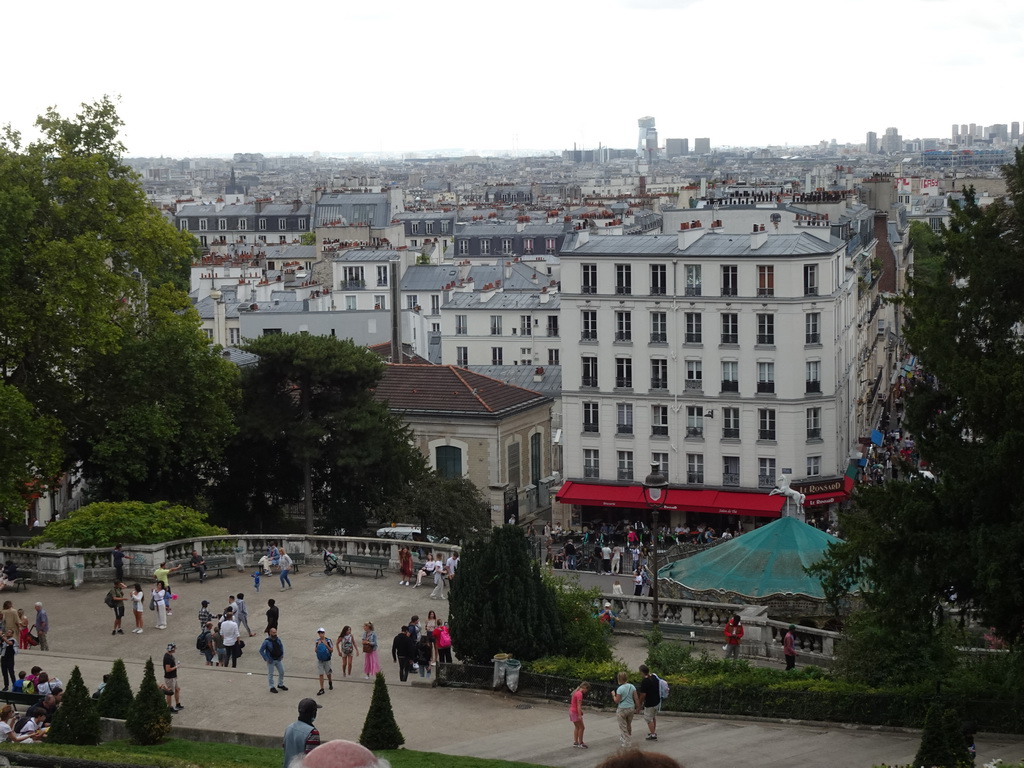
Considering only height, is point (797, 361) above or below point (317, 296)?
below

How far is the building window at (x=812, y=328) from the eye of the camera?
2318 inches

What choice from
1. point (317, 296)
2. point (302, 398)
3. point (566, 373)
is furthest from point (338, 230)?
point (302, 398)

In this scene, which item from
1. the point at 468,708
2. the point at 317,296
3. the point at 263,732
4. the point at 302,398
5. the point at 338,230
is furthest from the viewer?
the point at 338,230

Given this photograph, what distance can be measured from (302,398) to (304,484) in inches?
107

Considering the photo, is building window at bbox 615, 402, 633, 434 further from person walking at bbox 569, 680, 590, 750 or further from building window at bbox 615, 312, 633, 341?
person walking at bbox 569, 680, 590, 750

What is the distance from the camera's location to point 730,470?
5984 centimetres

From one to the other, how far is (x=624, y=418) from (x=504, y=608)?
34.1m

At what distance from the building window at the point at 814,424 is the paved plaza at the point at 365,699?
2725 cm

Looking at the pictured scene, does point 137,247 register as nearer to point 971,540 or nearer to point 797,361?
point 797,361

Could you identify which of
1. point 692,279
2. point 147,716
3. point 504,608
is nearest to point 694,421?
point 692,279

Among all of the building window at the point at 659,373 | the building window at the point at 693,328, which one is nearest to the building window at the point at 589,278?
the building window at the point at 659,373

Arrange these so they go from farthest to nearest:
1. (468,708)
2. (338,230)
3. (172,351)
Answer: (338,230) → (172,351) → (468,708)

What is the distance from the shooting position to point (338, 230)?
134625mm

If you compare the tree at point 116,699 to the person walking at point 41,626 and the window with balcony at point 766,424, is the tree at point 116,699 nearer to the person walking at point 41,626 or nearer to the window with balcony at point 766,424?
the person walking at point 41,626
